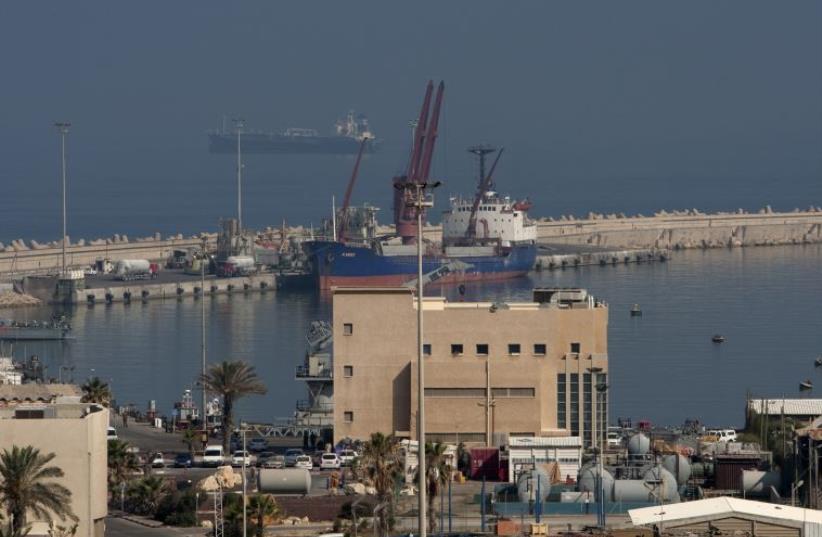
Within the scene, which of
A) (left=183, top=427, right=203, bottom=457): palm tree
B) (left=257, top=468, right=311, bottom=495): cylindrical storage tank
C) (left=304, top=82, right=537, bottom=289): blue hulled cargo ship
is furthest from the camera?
(left=304, top=82, right=537, bottom=289): blue hulled cargo ship

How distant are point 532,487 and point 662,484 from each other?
5.13ft

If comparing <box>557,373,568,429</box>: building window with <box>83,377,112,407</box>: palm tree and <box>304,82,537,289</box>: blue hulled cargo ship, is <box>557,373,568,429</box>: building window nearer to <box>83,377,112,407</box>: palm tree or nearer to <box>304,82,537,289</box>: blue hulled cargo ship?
<box>83,377,112,407</box>: palm tree

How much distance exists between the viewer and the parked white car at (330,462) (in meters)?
33.5

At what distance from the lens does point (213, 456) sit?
113 feet

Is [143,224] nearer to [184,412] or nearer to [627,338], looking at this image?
[627,338]

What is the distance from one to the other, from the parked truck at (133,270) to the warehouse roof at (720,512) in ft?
215

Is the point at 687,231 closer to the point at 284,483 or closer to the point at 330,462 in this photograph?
the point at 330,462

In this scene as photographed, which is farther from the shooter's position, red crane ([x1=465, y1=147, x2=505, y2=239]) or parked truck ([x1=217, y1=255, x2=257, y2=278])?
red crane ([x1=465, y1=147, x2=505, y2=239])

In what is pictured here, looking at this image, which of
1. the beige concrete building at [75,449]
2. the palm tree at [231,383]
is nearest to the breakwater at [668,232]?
the palm tree at [231,383]

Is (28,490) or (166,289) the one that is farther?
(166,289)

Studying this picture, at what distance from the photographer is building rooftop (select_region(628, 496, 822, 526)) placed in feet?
75.5

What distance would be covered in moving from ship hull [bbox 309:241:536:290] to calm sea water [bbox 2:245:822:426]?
1.23 m

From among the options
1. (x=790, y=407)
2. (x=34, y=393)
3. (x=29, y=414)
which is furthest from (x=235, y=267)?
(x=29, y=414)

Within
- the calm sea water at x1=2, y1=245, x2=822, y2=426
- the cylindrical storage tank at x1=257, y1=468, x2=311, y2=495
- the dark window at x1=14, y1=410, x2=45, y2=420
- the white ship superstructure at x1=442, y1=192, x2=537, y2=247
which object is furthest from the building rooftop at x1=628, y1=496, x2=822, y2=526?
the white ship superstructure at x1=442, y1=192, x2=537, y2=247
